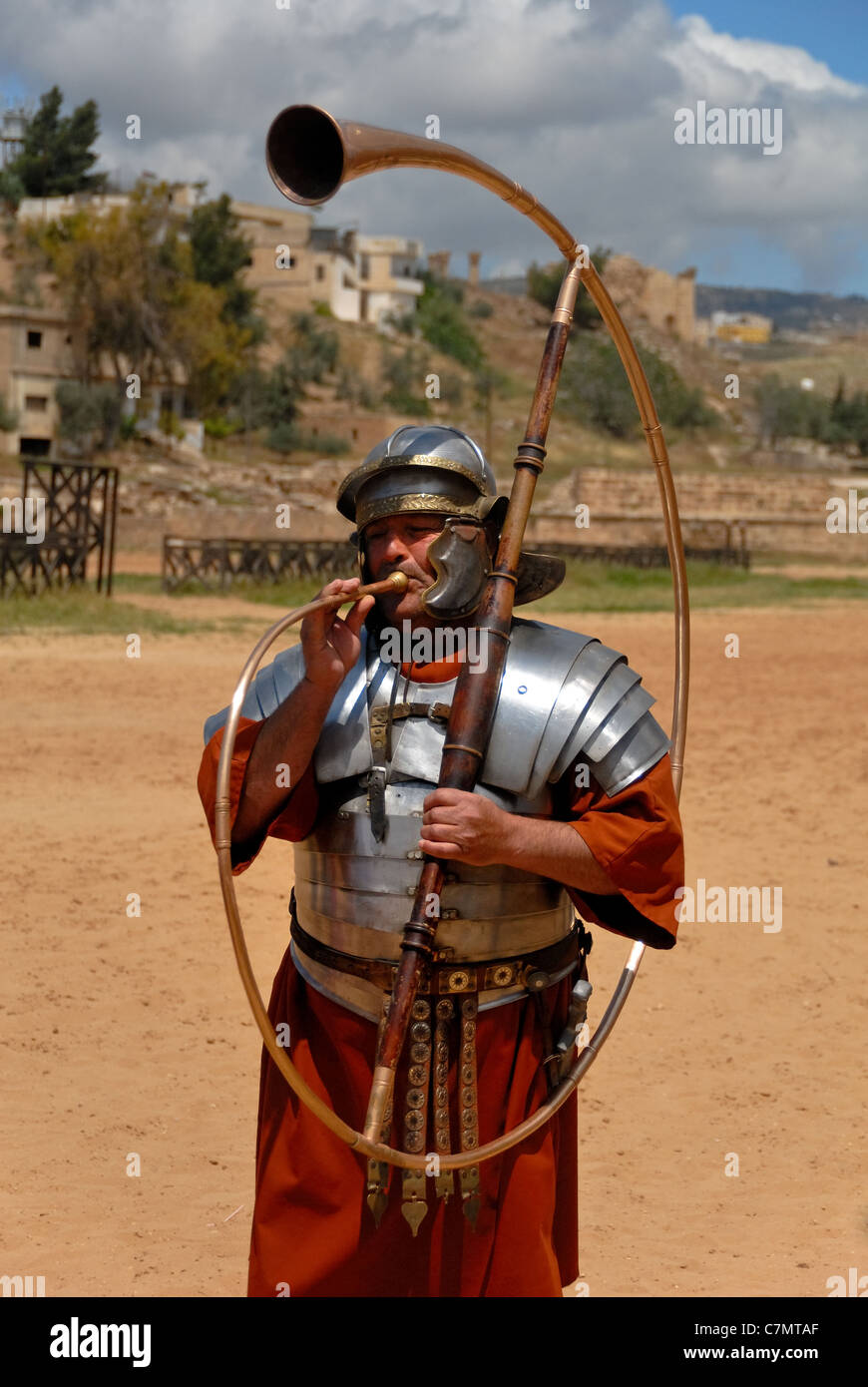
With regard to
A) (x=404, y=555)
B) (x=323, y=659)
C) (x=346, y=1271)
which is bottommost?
(x=346, y=1271)

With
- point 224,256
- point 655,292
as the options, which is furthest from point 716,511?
point 655,292

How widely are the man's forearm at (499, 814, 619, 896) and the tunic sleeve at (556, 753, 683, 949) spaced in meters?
0.02

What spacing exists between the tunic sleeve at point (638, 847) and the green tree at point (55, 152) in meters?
71.8

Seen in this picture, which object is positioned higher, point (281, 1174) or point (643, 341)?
point (643, 341)

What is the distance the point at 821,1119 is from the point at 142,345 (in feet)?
150

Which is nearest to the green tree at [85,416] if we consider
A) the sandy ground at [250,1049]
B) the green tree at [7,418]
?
the green tree at [7,418]

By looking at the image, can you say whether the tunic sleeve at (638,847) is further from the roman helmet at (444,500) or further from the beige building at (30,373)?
the beige building at (30,373)

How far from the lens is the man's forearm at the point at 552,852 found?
2631 mm

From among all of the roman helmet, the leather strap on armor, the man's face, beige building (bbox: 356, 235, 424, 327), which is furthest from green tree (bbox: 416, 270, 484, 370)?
the leather strap on armor

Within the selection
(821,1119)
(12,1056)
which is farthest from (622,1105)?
(12,1056)

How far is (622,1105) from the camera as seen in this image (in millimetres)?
5480

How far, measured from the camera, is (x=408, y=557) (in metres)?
2.86

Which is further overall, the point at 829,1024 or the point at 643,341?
the point at 643,341

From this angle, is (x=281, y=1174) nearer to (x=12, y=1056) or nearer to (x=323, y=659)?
(x=323, y=659)
